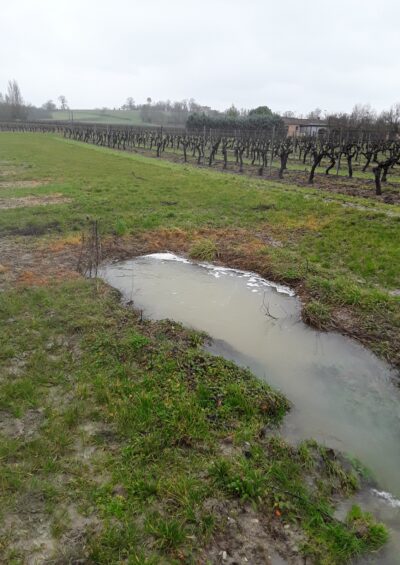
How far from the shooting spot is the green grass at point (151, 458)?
9.63ft

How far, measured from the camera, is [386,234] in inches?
400

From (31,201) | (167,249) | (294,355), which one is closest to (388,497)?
(294,355)

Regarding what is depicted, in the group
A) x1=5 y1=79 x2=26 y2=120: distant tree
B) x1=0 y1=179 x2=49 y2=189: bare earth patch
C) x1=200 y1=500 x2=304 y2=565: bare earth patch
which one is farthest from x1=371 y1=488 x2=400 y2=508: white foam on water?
x1=5 y1=79 x2=26 y2=120: distant tree

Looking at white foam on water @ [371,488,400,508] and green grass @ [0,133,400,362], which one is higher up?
green grass @ [0,133,400,362]

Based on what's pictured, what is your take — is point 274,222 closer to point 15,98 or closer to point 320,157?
point 320,157

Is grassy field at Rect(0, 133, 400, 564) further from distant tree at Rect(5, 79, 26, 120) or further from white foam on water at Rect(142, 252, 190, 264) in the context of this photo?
distant tree at Rect(5, 79, 26, 120)

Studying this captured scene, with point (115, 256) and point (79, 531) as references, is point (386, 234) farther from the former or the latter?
point (79, 531)

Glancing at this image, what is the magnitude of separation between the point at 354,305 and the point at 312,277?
119cm

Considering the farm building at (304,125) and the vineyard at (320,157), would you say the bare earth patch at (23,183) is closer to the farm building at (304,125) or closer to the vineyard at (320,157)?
the vineyard at (320,157)

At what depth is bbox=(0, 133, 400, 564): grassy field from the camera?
9.65 feet

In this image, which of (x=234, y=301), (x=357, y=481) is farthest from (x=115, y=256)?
(x=357, y=481)

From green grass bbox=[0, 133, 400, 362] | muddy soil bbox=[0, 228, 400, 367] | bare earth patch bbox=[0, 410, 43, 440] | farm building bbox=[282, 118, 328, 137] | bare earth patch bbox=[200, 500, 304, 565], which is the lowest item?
bare earth patch bbox=[0, 410, 43, 440]

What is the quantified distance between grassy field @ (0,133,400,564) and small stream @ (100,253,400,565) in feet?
0.82

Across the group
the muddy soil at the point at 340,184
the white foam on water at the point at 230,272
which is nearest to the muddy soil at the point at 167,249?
the white foam on water at the point at 230,272
